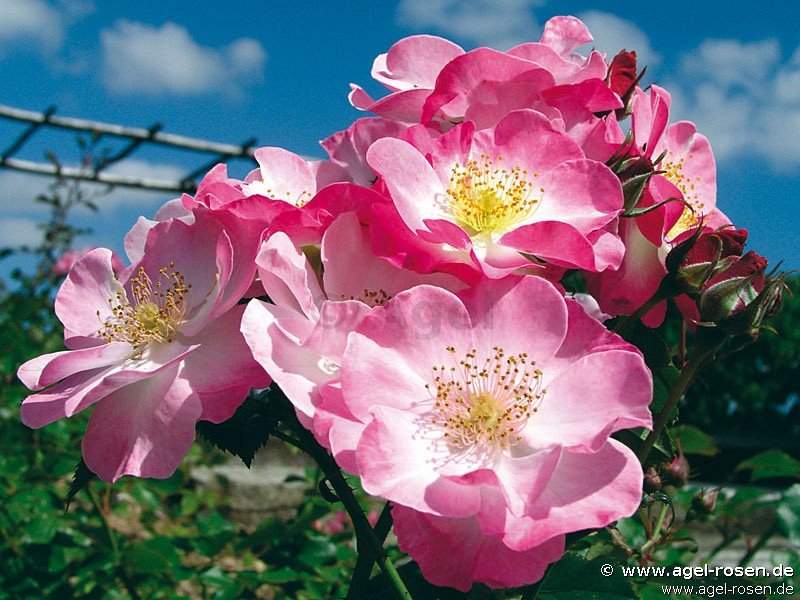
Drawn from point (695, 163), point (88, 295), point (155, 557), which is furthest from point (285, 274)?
point (155, 557)

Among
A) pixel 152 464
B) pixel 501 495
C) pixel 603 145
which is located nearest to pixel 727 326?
pixel 603 145

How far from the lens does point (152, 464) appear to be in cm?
80

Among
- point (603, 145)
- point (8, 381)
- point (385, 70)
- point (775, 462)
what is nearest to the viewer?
point (603, 145)

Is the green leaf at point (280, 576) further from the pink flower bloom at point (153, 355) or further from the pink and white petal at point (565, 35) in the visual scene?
the pink and white petal at point (565, 35)

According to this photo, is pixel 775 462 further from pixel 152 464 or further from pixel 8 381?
pixel 8 381

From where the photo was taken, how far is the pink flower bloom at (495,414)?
0.68 metres

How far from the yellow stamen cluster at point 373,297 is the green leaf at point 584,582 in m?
0.39

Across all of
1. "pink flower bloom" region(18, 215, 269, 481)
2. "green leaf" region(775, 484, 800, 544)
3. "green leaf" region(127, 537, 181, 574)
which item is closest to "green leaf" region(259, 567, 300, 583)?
"green leaf" region(127, 537, 181, 574)

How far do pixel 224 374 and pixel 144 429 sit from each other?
0.35ft

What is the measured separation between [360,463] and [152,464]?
0.25 m

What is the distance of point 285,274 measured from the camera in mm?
769

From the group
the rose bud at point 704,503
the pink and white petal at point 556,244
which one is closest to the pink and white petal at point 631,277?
the pink and white petal at point 556,244

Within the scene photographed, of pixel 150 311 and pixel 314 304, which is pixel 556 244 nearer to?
pixel 314 304

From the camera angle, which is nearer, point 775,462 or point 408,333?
point 408,333
